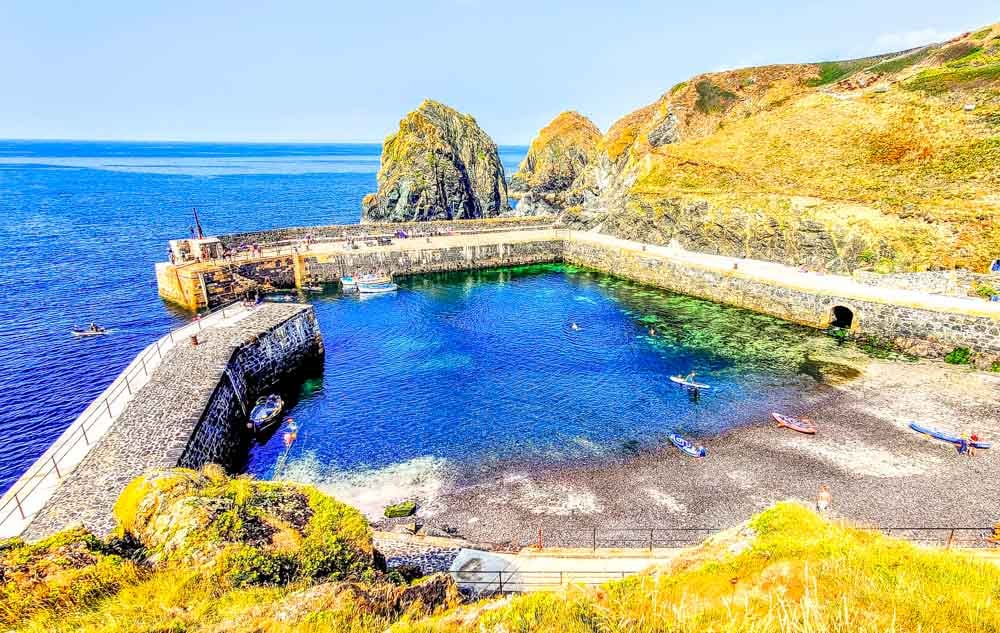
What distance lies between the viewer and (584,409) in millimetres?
29953

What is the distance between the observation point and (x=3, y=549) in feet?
27.4

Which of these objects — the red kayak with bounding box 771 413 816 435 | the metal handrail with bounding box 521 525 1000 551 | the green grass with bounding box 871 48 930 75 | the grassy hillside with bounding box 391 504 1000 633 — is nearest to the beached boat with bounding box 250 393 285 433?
the metal handrail with bounding box 521 525 1000 551

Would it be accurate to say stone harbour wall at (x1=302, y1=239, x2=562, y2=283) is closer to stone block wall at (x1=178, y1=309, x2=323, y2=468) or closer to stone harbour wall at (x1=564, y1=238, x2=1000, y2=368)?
stone harbour wall at (x1=564, y1=238, x2=1000, y2=368)

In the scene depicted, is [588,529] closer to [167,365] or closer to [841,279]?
[167,365]

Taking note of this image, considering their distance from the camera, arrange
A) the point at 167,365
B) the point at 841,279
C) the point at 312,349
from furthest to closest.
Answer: the point at 841,279 < the point at 312,349 < the point at 167,365

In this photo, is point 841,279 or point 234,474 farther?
point 841,279

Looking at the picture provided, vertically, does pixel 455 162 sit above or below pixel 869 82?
below

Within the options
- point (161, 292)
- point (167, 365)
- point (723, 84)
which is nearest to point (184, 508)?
point (167, 365)

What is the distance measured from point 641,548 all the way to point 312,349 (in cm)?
2700

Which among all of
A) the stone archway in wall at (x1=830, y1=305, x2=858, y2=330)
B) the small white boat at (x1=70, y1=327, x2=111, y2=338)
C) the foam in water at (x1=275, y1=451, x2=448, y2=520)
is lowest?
the foam in water at (x1=275, y1=451, x2=448, y2=520)

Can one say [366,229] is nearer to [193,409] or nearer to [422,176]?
[422,176]

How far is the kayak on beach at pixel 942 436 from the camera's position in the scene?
2448cm

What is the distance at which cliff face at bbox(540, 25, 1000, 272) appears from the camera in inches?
1678

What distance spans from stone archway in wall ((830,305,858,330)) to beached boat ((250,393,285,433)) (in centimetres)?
4411
